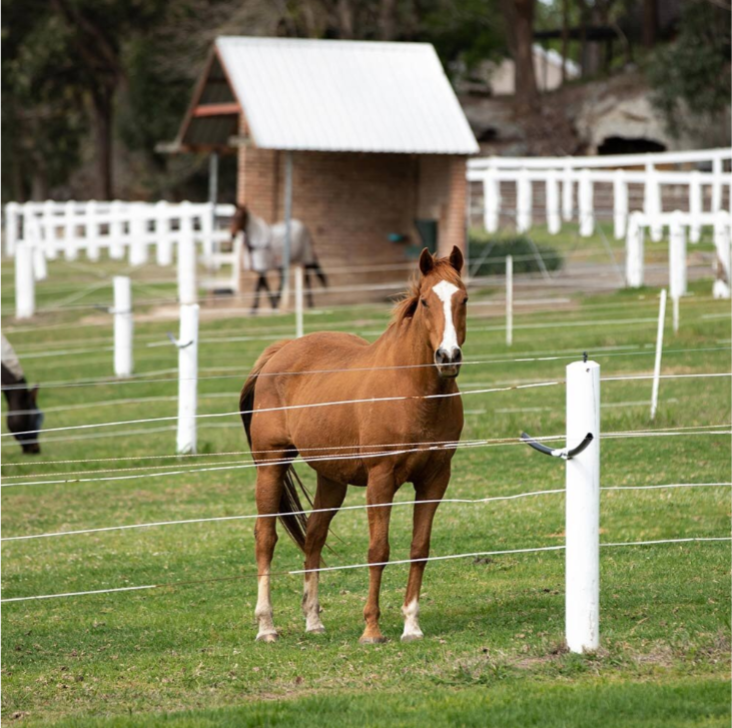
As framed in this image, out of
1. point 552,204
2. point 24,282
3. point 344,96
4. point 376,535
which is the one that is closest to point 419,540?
point 376,535

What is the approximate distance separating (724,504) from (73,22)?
149 feet

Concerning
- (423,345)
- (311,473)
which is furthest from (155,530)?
(423,345)

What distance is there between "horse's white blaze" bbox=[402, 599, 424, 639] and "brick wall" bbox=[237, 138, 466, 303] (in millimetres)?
20124

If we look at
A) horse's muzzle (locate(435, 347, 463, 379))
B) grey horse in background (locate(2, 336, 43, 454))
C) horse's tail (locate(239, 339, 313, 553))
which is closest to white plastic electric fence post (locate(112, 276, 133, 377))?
grey horse in background (locate(2, 336, 43, 454))

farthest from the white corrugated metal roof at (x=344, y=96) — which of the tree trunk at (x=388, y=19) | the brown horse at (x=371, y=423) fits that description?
the brown horse at (x=371, y=423)

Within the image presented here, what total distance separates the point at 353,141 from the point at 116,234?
11.7 metres

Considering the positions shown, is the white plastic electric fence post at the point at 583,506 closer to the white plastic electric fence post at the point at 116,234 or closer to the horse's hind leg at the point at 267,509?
the horse's hind leg at the point at 267,509

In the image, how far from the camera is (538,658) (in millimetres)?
6410

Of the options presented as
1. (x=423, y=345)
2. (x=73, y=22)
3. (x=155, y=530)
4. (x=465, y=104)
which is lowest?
(x=155, y=530)

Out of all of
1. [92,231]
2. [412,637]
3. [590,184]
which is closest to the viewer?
[412,637]

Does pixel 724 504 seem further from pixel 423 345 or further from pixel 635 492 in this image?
pixel 423 345

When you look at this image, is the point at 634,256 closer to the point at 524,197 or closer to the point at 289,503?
the point at 524,197

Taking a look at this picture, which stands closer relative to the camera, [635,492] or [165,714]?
[165,714]

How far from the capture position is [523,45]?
42.4 metres
